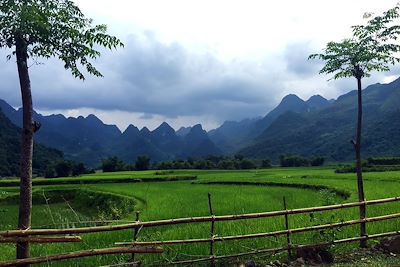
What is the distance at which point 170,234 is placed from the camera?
1206 centimetres

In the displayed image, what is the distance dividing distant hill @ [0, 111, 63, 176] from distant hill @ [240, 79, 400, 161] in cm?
7071

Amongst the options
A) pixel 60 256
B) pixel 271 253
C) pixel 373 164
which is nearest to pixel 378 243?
pixel 271 253

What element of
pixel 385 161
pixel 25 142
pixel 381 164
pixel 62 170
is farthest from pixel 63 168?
pixel 25 142

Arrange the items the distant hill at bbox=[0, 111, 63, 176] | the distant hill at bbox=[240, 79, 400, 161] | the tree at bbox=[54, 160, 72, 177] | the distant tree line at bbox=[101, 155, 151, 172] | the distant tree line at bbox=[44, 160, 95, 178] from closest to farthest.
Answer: the distant tree line at bbox=[44, 160, 95, 178] < the tree at bbox=[54, 160, 72, 177] < the distant hill at bbox=[0, 111, 63, 176] < the distant tree line at bbox=[101, 155, 151, 172] < the distant hill at bbox=[240, 79, 400, 161]

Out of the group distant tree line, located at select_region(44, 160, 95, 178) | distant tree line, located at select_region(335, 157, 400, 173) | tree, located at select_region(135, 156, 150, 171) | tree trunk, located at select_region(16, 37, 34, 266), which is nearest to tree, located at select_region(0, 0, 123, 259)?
tree trunk, located at select_region(16, 37, 34, 266)

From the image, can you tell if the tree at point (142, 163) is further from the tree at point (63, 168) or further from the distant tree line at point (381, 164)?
the distant tree line at point (381, 164)

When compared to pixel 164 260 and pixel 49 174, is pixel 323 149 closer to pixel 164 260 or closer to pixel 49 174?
pixel 49 174

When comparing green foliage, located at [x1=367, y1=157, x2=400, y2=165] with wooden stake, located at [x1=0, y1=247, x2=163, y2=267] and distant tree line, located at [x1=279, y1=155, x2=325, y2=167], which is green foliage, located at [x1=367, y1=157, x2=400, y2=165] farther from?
wooden stake, located at [x1=0, y1=247, x2=163, y2=267]

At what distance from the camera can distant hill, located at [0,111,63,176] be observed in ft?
236

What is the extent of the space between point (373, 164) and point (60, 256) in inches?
2052

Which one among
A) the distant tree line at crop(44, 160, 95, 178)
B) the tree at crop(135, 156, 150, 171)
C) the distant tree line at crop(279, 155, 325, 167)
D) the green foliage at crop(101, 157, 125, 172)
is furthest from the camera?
the green foliage at crop(101, 157, 125, 172)

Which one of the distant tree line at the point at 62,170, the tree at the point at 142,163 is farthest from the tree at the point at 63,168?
the tree at the point at 142,163

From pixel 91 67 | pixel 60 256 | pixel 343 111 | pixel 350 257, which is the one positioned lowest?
pixel 350 257

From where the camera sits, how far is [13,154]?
7769cm
